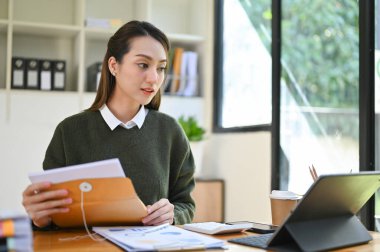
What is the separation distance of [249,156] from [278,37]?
81cm

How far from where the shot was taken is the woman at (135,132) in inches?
69.7

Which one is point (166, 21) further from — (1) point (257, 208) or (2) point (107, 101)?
(2) point (107, 101)

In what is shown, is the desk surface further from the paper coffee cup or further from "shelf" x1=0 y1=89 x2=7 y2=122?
"shelf" x1=0 y1=89 x2=7 y2=122

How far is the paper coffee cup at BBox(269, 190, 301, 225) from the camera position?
4.67 feet

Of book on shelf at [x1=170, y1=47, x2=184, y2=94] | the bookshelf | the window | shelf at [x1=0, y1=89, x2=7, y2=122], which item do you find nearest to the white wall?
the window

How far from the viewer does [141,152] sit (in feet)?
6.01

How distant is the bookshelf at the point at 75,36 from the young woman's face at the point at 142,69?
1.72 m

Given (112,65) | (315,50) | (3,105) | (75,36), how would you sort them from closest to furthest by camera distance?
(112,65), (3,105), (315,50), (75,36)

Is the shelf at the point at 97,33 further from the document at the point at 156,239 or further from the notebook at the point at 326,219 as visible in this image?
the notebook at the point at 326,219

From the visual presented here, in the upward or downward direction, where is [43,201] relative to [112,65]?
downward

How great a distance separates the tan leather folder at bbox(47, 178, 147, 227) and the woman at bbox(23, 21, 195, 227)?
0.31 m

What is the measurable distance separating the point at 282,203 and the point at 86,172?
568 millimetres

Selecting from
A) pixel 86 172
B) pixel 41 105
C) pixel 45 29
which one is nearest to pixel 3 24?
pixel 45 29

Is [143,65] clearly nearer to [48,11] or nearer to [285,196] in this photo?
[285,196]
